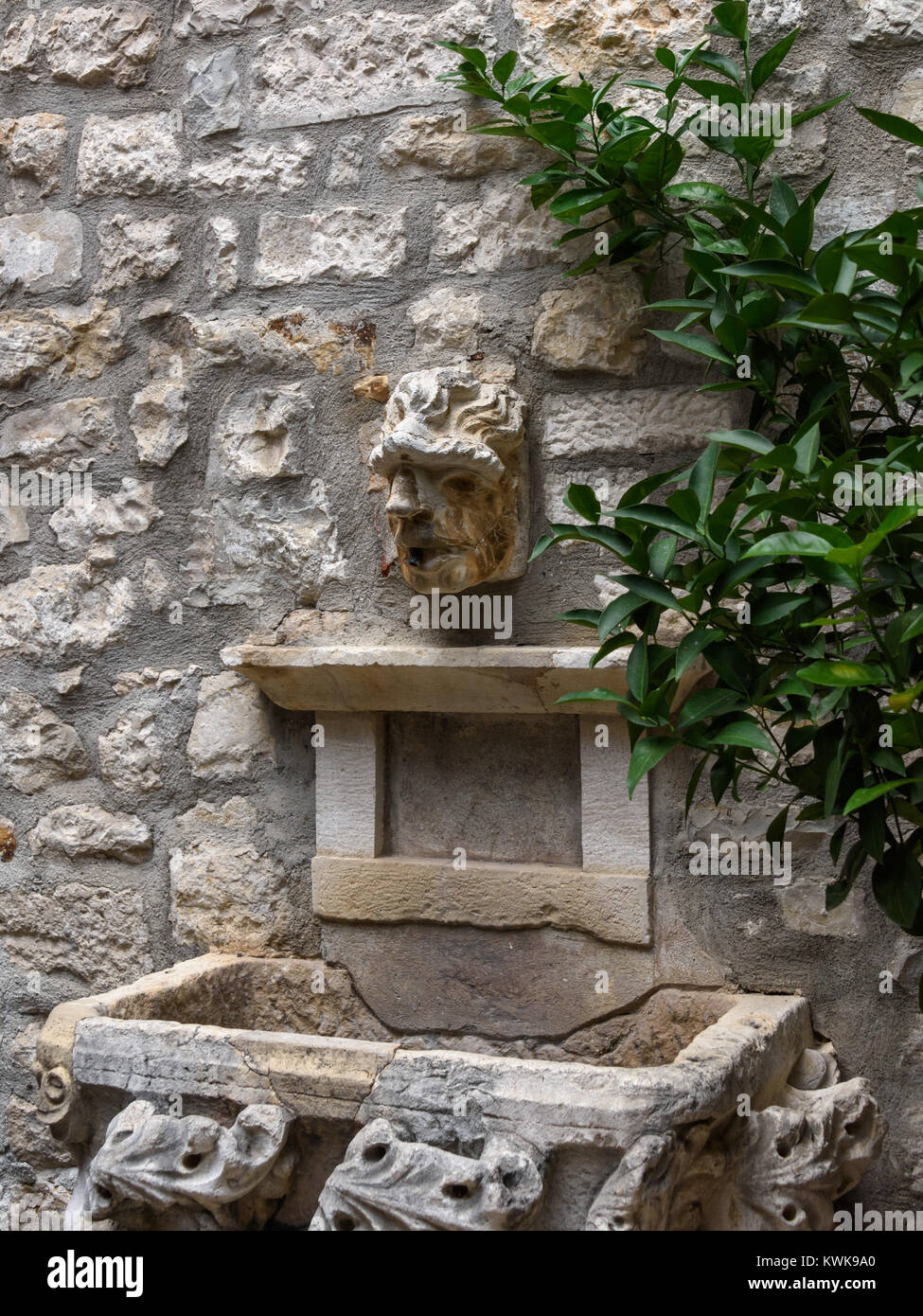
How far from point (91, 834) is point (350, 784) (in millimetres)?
558

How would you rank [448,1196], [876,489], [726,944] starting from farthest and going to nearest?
[726,944] < [876,489] < [448,1196]

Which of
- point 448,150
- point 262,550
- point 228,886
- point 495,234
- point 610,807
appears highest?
point 448,150

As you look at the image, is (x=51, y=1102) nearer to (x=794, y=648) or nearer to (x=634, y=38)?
(x=794, y=648)

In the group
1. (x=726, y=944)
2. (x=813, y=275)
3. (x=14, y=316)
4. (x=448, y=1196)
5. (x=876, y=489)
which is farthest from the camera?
(x=14, y=316)

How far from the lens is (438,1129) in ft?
5.39

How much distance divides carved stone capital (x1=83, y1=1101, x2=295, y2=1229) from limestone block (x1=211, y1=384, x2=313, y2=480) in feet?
3.88

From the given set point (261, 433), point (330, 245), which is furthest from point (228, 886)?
point (330, 245)

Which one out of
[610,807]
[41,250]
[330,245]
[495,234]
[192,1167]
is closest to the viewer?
[192,1167]

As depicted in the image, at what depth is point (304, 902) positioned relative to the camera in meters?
2.43

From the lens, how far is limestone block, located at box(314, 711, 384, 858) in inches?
93.3

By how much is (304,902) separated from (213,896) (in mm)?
178

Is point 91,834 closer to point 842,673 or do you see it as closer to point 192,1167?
point 192,1167

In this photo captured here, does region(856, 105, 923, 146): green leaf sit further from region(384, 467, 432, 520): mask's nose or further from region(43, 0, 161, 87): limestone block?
region(43, 0, 161, 87): limestone block
